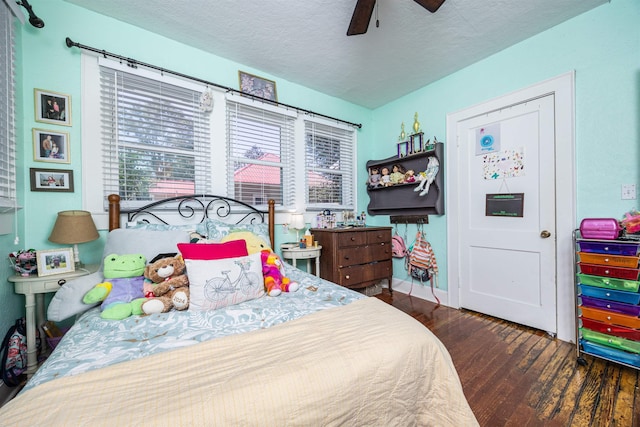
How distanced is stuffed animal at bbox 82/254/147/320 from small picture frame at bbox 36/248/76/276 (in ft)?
1.48

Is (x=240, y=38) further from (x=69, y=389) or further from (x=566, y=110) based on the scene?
(x=566, y=110)

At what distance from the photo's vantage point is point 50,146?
1.78 metres

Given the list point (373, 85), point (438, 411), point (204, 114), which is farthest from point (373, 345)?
point (373, 85)

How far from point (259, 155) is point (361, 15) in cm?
162

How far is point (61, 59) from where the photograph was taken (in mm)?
1815

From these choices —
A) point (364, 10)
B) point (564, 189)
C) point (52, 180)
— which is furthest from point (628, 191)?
point (52, 180)

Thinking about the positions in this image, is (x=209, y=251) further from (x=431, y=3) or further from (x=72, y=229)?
(x=431, y=3)

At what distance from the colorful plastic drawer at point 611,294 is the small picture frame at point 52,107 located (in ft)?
13.0

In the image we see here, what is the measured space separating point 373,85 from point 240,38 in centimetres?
160

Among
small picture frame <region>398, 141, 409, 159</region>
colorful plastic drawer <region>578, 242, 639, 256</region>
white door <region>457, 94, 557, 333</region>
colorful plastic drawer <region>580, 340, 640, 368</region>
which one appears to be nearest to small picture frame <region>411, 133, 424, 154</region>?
small picture frame <region>398, 141, 409, 159</region>

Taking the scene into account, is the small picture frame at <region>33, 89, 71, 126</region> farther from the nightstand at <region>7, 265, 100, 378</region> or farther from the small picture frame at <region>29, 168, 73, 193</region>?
the nightstand at <region>7, 265, 100, 378</region>

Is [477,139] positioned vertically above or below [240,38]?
below

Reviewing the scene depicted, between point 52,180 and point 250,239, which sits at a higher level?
point 52,180

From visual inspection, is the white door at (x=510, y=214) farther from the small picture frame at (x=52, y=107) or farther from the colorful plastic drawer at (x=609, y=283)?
the small picture frame at (x=52, y=107)
